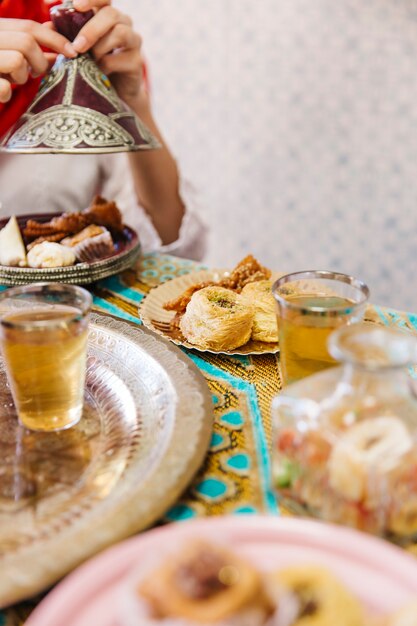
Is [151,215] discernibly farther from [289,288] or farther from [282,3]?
[282,3]

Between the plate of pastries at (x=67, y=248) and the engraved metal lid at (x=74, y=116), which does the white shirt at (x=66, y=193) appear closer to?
the plate of pastries at (x=67, y=248)

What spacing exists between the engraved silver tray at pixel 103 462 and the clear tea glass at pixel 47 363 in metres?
A: 0.02

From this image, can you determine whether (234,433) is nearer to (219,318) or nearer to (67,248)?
(219,318)

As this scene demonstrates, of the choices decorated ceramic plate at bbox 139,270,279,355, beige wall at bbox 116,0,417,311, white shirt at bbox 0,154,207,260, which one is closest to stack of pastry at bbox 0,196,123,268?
decorated ceramic plate at bbox 139,270,279,355

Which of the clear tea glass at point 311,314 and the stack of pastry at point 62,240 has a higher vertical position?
the clear tea glass at point 311,314

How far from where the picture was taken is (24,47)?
98cm

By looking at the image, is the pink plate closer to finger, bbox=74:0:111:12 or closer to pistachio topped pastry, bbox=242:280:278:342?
pistachio topped pastry, bbox=242:280:278:342

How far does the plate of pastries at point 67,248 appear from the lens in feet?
3.12

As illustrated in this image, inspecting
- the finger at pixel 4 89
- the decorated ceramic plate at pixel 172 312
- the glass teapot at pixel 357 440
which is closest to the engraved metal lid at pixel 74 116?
the finger at pixel 4 89

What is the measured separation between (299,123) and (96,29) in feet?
5.40

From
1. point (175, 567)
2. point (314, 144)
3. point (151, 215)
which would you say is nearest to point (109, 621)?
point (175, 567)

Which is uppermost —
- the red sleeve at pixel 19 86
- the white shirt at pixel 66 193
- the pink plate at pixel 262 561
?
the red sleeve at pixel 19 86

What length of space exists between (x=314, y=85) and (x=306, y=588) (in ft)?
7.71

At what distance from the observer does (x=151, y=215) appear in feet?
5.51
